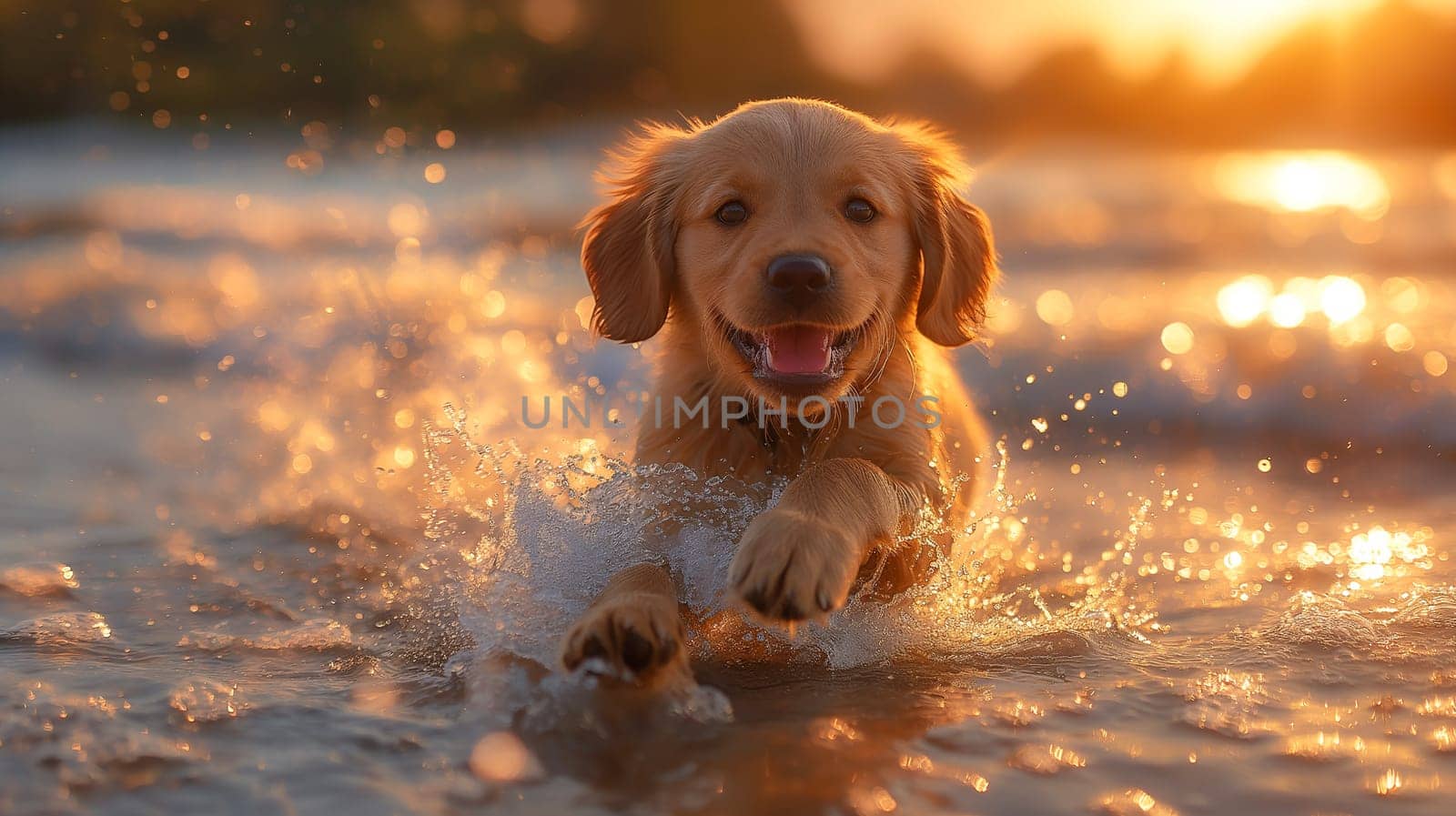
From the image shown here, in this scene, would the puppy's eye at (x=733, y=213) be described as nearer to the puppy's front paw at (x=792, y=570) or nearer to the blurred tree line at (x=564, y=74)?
the puppy's front paw at (x=792, y=570)

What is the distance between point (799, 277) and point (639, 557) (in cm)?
82

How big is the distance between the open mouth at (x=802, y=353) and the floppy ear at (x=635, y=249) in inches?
21.3

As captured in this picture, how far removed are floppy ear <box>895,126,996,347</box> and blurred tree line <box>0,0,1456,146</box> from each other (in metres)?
14.5

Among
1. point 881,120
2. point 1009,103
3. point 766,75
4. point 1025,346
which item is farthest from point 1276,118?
point 881,120

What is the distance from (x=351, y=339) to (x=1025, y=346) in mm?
4321

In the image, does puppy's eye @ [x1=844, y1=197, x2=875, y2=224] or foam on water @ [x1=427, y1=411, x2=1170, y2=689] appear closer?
foam on water @ [x1=427, y1=411, x2=1170, y2=689]

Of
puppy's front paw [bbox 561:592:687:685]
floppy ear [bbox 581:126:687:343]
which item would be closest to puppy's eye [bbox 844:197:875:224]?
floppy ear [bbox 581:126:687:343]

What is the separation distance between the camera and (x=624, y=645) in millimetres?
2656

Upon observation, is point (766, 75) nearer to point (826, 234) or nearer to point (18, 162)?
point (18, 162)

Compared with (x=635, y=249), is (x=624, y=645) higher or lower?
lower

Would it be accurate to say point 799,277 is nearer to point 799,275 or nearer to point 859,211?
point 799,275

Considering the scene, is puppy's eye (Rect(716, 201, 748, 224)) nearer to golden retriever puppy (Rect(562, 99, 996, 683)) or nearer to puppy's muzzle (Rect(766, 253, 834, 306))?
golden retriever puppy (Rect(562, 99, 996, 683))

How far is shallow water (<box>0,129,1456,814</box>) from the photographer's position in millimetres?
2451

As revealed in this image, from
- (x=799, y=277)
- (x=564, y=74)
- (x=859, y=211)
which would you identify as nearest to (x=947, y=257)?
(x=859, y=211)
